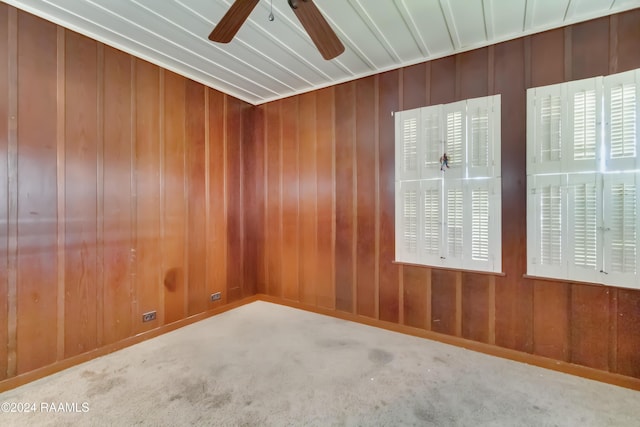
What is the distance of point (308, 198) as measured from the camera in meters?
3.72

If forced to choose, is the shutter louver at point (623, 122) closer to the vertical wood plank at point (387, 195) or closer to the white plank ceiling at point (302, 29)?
the white plank ceiling at point (302, 29)

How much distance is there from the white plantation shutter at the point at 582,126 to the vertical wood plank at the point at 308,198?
7.90 ft

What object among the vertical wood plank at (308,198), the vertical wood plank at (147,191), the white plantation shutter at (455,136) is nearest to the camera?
the white plantation shutter at (455,136)

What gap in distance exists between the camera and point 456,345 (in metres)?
2.77

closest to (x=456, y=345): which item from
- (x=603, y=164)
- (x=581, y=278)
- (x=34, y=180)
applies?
(x=581, y=278)

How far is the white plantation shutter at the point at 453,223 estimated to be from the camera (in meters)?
2.74

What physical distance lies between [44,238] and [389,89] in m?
3.34

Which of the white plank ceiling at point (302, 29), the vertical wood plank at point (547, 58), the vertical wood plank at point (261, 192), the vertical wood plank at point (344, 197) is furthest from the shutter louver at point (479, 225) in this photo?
the vertical wood plank at point (261, 192)

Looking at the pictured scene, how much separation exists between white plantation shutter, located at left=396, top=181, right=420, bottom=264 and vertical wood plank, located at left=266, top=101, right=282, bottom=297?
1.62m

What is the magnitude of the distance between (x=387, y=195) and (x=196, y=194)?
2.16 meters

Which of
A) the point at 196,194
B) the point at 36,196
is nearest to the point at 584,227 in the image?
the point at 196,194

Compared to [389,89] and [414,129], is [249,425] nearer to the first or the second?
[414,129]

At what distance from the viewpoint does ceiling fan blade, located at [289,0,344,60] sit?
1.54m

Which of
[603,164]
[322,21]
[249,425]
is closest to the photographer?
[322,21]
